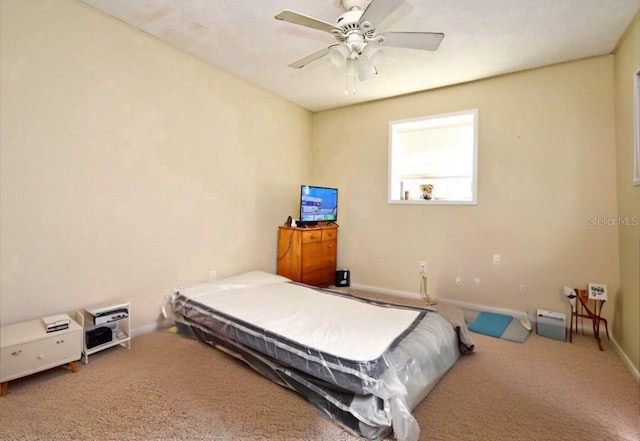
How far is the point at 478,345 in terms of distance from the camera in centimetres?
274

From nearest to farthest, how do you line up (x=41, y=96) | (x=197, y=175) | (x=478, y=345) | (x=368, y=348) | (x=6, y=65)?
(x=368, y=348) → (x=6, y=65) → (x=41, y=96) → (x=478, y=345) → (x=197, y=175)

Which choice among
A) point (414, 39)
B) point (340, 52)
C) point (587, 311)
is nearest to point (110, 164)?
point (340, 52)

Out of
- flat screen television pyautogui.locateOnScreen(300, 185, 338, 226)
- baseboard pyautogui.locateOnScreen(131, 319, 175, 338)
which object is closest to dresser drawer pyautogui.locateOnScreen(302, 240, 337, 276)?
flat screen television pyautogui.locateOnScreen(300, 185, 338, 226)

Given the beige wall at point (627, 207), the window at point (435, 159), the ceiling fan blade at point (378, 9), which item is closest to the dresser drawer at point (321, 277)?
the window at point (435, 159)

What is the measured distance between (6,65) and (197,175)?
1550 mm

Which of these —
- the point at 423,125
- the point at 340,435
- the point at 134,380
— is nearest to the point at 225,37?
the point at 423,125

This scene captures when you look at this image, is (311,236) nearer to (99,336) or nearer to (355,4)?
(99,336)

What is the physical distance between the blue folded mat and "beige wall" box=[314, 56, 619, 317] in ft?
0.65

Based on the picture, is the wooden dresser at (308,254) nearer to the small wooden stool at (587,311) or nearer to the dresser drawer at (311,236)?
the dresser drawer at (311,236)

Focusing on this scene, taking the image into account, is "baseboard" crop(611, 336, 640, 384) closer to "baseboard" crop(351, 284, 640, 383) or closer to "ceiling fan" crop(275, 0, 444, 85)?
"baseboard" crop(351, 284, 640, 383)

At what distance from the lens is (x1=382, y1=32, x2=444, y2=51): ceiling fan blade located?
6.64 ft

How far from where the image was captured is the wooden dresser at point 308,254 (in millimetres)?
3998

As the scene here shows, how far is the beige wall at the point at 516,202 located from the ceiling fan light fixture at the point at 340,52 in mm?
2067

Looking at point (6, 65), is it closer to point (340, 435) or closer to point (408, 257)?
point (340, 435)
